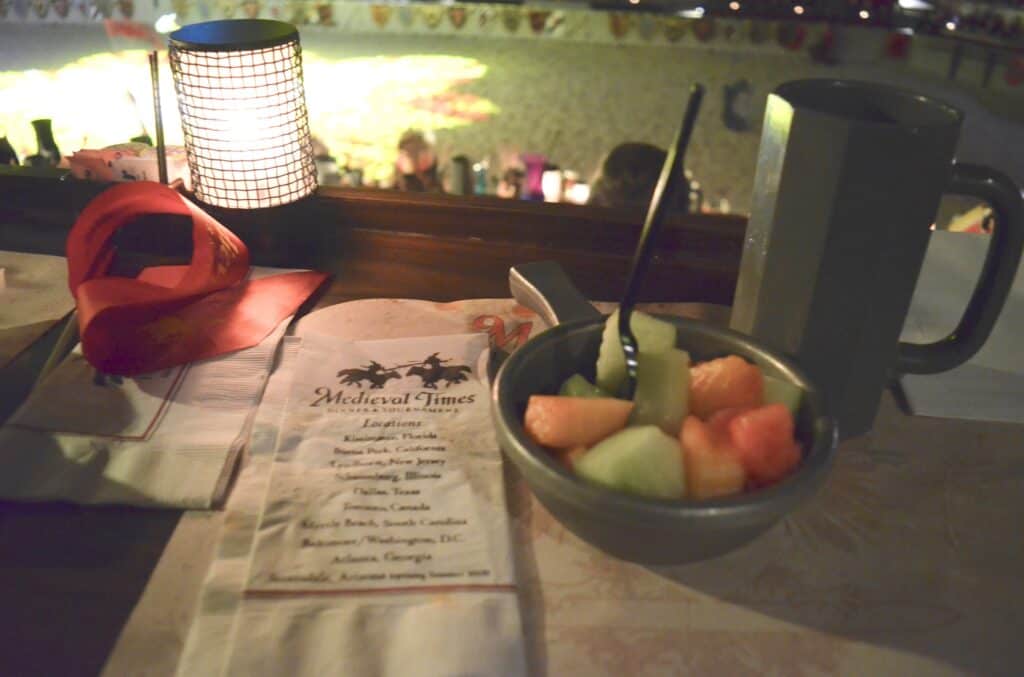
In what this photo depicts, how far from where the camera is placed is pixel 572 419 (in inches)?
14.6

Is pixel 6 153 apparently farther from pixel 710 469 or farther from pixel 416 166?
pixel 416 166

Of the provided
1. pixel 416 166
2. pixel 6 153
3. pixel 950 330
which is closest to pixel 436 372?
pixel 950 330

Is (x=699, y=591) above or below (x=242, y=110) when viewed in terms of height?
below

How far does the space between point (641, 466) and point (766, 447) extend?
61 mm

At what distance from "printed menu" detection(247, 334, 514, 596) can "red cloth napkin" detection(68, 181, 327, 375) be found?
0.07 meters

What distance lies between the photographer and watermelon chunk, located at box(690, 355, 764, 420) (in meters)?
0.40

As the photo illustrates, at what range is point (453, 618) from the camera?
36 centimetres

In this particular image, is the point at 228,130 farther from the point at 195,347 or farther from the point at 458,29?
the point at 458,29

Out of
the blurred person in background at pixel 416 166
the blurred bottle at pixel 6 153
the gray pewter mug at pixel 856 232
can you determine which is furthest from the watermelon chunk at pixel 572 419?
the blurred person in background at pixel 416 166

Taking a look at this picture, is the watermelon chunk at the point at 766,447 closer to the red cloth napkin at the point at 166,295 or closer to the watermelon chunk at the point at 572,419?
the watermelon chunk at the point at 572,419

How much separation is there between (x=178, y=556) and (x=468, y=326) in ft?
0.88

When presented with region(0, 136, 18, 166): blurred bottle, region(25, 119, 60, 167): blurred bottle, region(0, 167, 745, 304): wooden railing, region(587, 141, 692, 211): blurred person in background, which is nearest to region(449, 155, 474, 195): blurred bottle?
region(587, 141, 692, 211): blurred person in background

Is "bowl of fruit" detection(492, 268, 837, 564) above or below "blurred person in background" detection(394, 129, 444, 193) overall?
above

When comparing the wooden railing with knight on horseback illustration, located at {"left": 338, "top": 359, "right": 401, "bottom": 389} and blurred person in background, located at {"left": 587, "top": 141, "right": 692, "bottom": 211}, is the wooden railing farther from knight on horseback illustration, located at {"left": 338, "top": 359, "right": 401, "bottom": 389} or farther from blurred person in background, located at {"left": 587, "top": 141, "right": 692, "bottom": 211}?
blurred person in background, located at {"left": 587, "top": 141, "right": 692, "bottom": 211}
